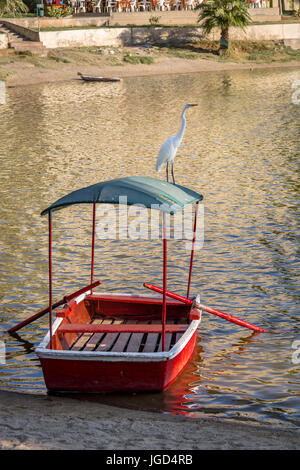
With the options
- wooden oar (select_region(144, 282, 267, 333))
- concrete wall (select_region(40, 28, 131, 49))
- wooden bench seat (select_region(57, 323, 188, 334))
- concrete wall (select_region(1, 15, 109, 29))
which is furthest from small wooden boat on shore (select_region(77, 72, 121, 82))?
wooden bench seat (select_region(57, 323, 188, 334))

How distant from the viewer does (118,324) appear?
9.49 m

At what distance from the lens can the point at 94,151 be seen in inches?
936

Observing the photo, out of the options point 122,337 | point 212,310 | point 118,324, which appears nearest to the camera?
point 122,337

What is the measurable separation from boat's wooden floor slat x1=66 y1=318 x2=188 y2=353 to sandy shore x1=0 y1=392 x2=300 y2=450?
0.85 metres

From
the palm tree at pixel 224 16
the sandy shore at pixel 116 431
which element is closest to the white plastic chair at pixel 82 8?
the palm tree at pixel 224 16

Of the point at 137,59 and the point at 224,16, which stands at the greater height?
the point at 224,16

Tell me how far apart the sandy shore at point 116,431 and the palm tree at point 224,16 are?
46478mm

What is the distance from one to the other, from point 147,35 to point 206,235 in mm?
40152

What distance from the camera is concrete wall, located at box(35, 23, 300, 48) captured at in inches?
1919

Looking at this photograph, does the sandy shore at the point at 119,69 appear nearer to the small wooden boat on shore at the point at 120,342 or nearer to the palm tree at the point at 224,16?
the palm tree at the point at 224,16

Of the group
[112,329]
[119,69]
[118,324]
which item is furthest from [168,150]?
[119,69]

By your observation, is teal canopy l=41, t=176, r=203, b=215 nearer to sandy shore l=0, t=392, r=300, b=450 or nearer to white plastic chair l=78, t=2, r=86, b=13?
sandy shore l=0, t=392, r=300, b=450

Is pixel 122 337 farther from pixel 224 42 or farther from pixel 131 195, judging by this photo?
pixel 224 42
